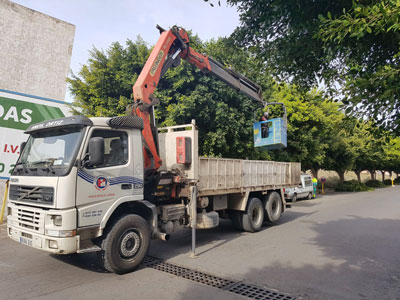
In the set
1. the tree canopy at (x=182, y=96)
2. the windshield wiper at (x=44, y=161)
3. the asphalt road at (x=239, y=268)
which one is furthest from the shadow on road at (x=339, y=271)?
the tree canopy at (x=182, y=96)

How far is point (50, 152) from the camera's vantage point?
539 centimetres

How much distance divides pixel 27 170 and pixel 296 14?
533 centimetres

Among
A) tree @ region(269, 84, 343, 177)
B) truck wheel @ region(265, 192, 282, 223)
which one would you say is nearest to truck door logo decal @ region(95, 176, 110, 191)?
truck wheel @ region(265, 192, 282, 223)

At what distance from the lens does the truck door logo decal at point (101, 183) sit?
527 centimetres

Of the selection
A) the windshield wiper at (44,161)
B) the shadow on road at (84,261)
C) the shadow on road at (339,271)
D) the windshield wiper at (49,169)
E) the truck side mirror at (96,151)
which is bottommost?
the shadow on road at (339,271)

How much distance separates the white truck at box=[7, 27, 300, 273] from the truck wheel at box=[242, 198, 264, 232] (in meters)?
1.26

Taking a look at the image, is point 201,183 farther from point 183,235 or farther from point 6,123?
point 6,123

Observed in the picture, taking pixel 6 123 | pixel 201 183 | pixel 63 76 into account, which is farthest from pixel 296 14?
pixel 63 76

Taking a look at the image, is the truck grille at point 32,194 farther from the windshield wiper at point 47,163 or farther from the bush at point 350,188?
the bush at point 350,188

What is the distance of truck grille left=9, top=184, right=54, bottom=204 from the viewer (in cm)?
488

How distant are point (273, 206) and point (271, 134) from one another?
8.65ft

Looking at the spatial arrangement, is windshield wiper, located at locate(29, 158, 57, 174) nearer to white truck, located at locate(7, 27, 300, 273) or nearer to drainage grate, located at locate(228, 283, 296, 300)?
white truck, located at locate(7, 27, 300, 273)

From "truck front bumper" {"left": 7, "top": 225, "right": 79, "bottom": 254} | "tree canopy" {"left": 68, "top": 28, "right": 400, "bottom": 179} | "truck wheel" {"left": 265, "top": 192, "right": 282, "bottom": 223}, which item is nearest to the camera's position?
"truck front bumper" {"left": 7, "top": 225, "right": 79, "bottom": 254}

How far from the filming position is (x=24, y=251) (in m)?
6.82
